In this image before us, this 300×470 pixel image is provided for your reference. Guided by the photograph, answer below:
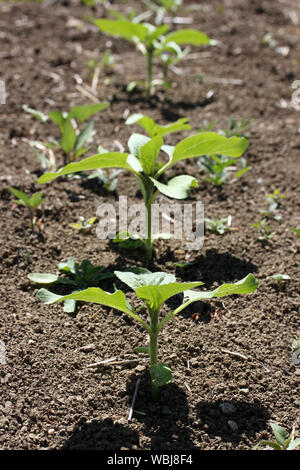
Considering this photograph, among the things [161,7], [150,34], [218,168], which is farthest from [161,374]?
[161,7]

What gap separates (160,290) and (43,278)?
831 millimetres

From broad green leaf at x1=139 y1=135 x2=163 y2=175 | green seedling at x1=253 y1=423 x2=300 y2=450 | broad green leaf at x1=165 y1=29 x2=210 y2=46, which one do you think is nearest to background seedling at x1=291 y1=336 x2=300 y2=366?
green seedling at x1=253 y1=423 x2=300 y2=450

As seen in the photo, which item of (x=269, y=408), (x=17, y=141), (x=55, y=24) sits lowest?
(x=269, y=408)

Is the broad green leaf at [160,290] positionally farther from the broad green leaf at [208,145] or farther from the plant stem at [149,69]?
the plant stem at [149,69]

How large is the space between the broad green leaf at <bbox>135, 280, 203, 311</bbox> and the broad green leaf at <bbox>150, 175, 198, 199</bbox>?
47 centimetres

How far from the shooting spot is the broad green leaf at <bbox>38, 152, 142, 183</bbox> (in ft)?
7.41

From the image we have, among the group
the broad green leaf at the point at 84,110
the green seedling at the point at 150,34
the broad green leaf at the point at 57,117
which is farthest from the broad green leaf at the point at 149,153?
the green seedling at the point at 150,34

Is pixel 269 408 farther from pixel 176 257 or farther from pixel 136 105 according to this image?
pixel 136 105

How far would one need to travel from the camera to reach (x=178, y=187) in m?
2.36

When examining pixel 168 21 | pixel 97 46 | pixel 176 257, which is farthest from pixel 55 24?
pixel 176 257

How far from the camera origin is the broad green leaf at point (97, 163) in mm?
2258
